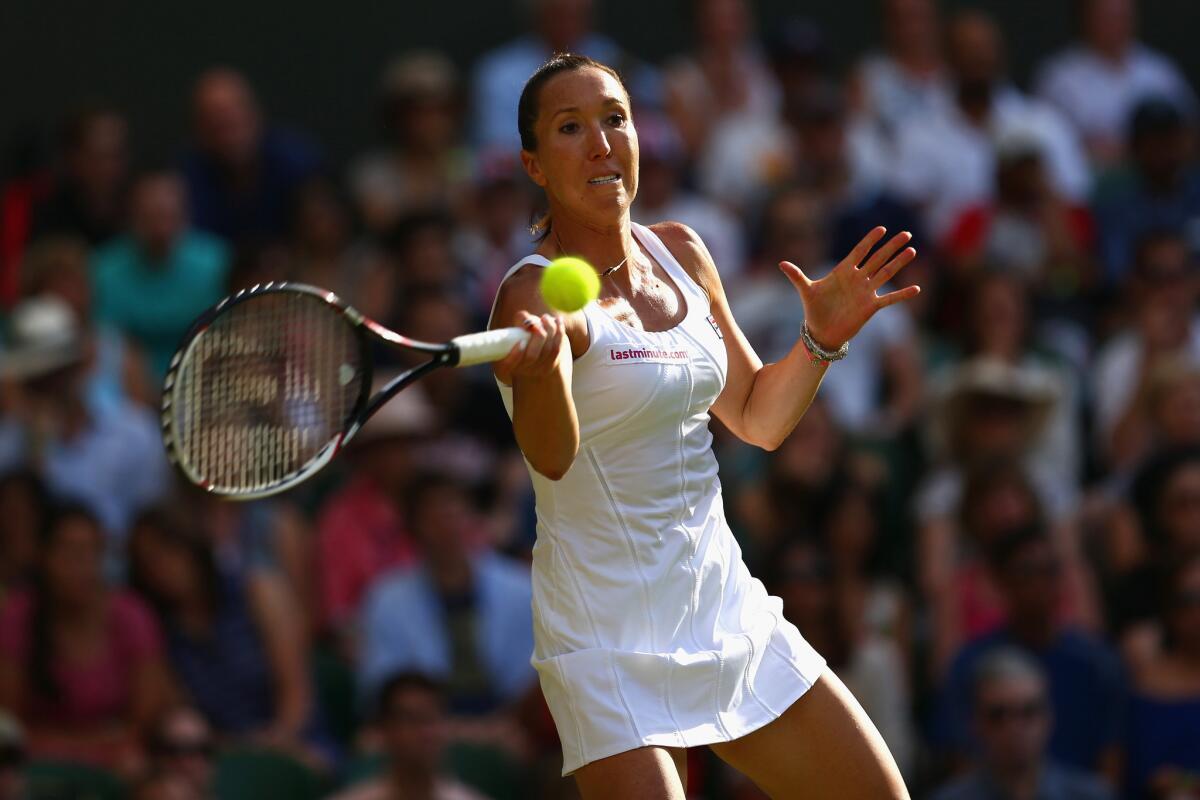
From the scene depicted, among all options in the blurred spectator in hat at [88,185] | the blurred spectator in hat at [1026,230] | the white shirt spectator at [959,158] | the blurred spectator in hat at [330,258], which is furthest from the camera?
the white shirt spectator at [959,158]

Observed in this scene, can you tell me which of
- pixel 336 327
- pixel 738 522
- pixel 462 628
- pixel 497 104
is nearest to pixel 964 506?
pixel 738 522

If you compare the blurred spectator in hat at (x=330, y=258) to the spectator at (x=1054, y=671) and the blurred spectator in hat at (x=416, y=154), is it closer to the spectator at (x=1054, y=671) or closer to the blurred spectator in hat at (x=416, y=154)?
the blurred spectator in hat at (x=416, y=154)

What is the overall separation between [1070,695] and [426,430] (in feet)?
9.01

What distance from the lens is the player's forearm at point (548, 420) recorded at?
150 inches

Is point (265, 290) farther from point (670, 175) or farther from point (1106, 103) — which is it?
point (1106, 103)

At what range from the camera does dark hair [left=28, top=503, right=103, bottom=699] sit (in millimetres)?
7309

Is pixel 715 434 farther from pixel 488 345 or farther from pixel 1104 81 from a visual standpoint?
pixel 488 345

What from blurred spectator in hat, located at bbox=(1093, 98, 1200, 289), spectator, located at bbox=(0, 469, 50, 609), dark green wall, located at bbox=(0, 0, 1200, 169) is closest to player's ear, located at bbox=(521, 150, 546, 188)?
spectator, located at bbox=(0, 469, 50, 609)

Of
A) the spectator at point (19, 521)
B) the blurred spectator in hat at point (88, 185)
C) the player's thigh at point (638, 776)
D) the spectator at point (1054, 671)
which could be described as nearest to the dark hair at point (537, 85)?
the player's thigh at point (638, 776)

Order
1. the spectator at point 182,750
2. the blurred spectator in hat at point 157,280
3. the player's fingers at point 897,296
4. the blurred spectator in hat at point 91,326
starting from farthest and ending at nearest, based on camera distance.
Result: the blurred spectator in hat at point 157,280 < the blurred spectator in hat at point 91,326 < the spectator at point 182,750 < the player's fingers at point 897,296

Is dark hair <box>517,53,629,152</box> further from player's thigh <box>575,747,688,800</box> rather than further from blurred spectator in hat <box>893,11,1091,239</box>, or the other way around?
blurred spectator in hat <box>893,11,1091,239</box>

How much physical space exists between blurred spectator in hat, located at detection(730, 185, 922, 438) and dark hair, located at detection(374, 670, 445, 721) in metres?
2.41

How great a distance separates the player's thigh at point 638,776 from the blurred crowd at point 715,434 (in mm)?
2831

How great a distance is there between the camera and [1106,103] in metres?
10.8
